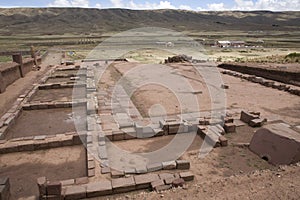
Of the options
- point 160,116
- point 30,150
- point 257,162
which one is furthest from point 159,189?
point 160,116

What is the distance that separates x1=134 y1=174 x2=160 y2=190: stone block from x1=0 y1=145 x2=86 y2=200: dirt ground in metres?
1.68

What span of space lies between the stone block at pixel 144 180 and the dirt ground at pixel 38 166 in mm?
1679

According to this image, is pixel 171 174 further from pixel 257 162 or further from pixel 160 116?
pixel 160 116

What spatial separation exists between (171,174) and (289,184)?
8.07 feet

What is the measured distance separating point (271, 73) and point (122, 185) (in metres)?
16.8

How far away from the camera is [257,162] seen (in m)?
6.89

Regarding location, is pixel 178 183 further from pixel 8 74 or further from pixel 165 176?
pixel 8 74

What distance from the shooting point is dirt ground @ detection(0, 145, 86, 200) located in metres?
6.05

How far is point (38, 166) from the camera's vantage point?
6.94 m

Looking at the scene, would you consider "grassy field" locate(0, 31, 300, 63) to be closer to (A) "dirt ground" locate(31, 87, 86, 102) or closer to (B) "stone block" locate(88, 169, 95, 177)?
(A) "dirt ground" locate(31, 87, 86, 102)

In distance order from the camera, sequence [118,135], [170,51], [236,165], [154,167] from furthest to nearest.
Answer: [170,51] → [118,135] → [236,165] → [154,167]

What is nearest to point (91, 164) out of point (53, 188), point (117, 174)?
point (117, 174)

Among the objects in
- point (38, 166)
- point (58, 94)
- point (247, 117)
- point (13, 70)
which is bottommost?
point (38, 166)

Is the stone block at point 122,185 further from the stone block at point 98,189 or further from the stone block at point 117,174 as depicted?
the stone block at point 117,174
